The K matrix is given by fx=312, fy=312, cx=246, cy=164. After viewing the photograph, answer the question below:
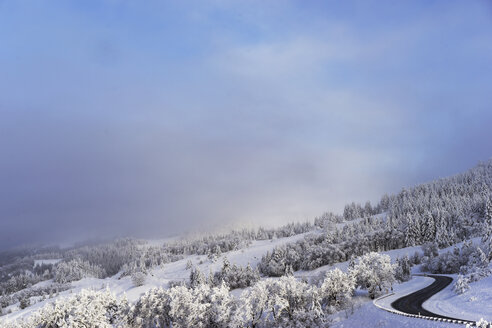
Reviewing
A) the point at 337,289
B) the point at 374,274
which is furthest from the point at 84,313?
the point at 374,274

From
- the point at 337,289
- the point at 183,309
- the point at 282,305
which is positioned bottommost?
the point at 337,289

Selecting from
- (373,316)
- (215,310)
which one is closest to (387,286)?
(373,316)

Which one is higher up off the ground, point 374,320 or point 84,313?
point 84,313

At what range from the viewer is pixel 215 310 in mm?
61906

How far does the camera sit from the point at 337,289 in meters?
72.4

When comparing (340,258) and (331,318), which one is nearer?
(331,318)

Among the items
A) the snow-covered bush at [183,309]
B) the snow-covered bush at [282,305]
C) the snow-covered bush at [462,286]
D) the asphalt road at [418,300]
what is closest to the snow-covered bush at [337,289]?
the snow-covered bush at [282,305]

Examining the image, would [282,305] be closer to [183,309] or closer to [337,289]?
[337,289]

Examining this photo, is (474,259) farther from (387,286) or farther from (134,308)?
(134,308)

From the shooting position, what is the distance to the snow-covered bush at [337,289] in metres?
71.9

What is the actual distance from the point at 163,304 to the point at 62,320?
18382 millimetres

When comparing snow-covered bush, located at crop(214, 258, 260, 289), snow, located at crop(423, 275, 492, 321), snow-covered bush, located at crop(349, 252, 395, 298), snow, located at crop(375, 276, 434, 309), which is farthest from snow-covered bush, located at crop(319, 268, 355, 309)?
snow-covered bush, located at crop(214, 258, 260, 289)

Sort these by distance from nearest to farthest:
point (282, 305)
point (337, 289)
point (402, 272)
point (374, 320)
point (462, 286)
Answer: point (374, 320), point (282, 305), point (462, 286), point (337, 289), point (402, 272)

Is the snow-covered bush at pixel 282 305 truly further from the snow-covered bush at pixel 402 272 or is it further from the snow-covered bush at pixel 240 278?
the snow-covered bush at pixel 240 278
